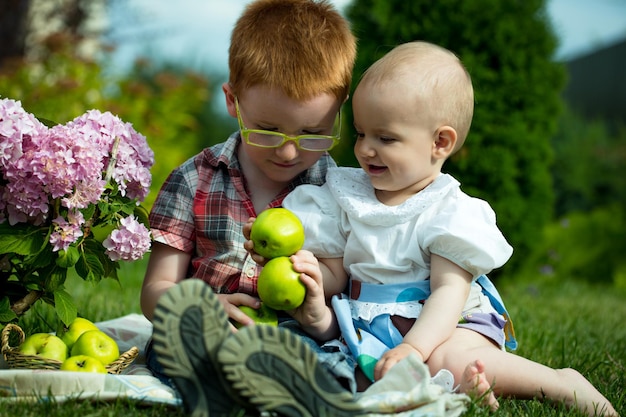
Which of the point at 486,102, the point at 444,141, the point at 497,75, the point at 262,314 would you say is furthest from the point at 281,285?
the point at 497,75

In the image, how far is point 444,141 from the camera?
2.85m

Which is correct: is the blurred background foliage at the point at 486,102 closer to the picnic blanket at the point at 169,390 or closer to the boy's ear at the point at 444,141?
the boy's ear at the point at 444,141

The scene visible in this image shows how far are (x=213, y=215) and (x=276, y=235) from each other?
613mm

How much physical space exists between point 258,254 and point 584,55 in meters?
12.8

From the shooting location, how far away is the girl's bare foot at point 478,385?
8.05 feet

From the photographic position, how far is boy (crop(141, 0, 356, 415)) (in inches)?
113

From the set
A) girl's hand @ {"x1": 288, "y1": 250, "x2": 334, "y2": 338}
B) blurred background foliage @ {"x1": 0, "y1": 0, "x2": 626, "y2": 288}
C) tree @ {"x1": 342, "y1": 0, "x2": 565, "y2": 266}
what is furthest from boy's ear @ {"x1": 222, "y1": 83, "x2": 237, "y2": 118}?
tree @ {"x1": 342, "y1": 0, "x2": 565, "y2": 266}

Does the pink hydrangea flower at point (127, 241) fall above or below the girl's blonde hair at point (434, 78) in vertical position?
below

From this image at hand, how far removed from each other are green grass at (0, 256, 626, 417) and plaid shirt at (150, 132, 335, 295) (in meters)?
0.72

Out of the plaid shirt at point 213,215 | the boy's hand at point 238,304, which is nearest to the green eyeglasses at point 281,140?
the plaid shirt at point 213,215

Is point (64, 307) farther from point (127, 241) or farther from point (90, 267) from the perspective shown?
point (127, 241)

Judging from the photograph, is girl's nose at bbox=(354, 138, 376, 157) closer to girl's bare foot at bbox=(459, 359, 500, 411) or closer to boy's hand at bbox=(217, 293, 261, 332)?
boy's hand at bbox=(217, 293, 261, 332)

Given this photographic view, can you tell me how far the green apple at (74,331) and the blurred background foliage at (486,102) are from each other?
3.04 meters

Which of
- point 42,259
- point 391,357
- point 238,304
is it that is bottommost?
point 391,357
